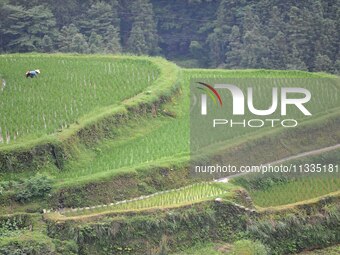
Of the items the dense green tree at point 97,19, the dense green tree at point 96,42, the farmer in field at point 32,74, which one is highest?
the farmer in field at point 32,74

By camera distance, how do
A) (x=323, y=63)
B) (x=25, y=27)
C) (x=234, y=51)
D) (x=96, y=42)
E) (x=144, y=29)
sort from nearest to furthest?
(x=323, y=63), (x=25, y=27), (x=96, y=42), (x=234, y=51), (x=144, y=29)

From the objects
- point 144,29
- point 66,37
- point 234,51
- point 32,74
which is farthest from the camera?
point 144,29

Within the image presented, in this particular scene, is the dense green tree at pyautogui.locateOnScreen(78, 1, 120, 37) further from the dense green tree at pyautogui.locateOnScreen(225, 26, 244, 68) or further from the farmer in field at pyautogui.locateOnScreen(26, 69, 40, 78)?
the farmer in field at pyautogui.locateOnScreen(26, 69, 40, 78)

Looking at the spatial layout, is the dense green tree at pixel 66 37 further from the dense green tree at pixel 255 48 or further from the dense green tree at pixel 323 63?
the dense green tree at pixel 323 63

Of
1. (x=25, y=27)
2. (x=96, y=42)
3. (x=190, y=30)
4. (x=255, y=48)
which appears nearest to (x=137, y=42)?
(x=96, y=42)

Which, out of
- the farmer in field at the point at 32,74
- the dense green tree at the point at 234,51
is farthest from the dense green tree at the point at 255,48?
the farmer in field at the point at 32,74

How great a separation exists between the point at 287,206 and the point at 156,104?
21.7 ft

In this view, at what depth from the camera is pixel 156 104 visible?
30922 mm

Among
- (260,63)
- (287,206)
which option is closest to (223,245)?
A: (287,206)

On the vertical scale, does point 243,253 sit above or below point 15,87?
below

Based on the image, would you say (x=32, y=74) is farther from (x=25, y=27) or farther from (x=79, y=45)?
(x=25, y=27)

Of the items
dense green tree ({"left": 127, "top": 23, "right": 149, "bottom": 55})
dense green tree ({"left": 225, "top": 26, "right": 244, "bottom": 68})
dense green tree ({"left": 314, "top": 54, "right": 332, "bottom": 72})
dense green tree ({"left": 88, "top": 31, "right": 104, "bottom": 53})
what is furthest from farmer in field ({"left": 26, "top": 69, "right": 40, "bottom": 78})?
dense green tree ({"left": 127, "top": 23, "right": 149, "bottom": 55})

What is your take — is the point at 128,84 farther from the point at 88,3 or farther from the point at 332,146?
the point at 88,3

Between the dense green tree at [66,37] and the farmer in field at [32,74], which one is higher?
the farmer in field at [32,74]
